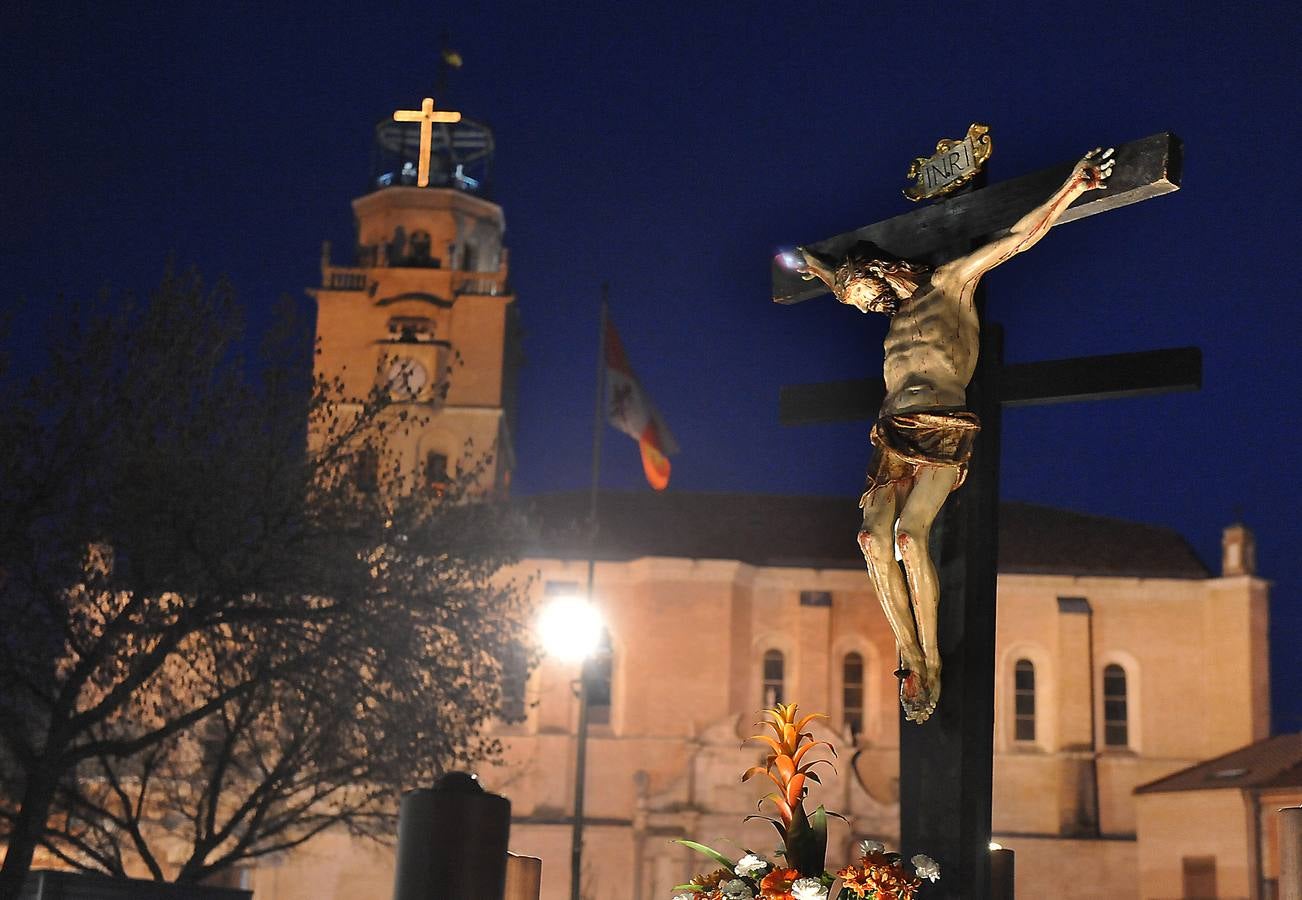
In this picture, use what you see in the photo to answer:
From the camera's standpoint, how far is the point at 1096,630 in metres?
53.4

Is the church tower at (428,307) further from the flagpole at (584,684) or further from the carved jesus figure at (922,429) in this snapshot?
the carved jesus figure at (922,429)

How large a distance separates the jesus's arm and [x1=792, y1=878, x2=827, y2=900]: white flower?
2.52 meters

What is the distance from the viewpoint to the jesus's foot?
6.93 m

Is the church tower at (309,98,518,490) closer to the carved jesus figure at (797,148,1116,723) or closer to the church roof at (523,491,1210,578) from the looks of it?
the church roof at (523,491,1210,578)

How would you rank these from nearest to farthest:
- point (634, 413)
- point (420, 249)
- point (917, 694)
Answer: point (917, 694) < point (634, 413) < point (420, 249)

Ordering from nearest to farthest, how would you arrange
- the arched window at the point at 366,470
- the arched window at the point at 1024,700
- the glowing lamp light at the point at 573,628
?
the glowing lamp light at the point at 573,628, the arched window at the point at 366,470, the arched window at the point at 1024,700

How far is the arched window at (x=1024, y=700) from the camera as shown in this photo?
5259 cm

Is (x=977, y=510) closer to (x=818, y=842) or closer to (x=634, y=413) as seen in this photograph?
(x=818, y=842)

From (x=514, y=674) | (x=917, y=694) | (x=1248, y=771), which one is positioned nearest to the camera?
(x=917, y=694)

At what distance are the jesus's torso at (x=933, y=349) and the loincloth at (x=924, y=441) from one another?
0.05m

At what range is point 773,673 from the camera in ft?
176

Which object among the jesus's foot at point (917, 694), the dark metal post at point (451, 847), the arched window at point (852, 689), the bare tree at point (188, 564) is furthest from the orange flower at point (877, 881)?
the arched window at point (852, 689)

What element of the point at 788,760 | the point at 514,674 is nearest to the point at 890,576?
the point at 788,760

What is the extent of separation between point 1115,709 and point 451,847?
4740 cm
